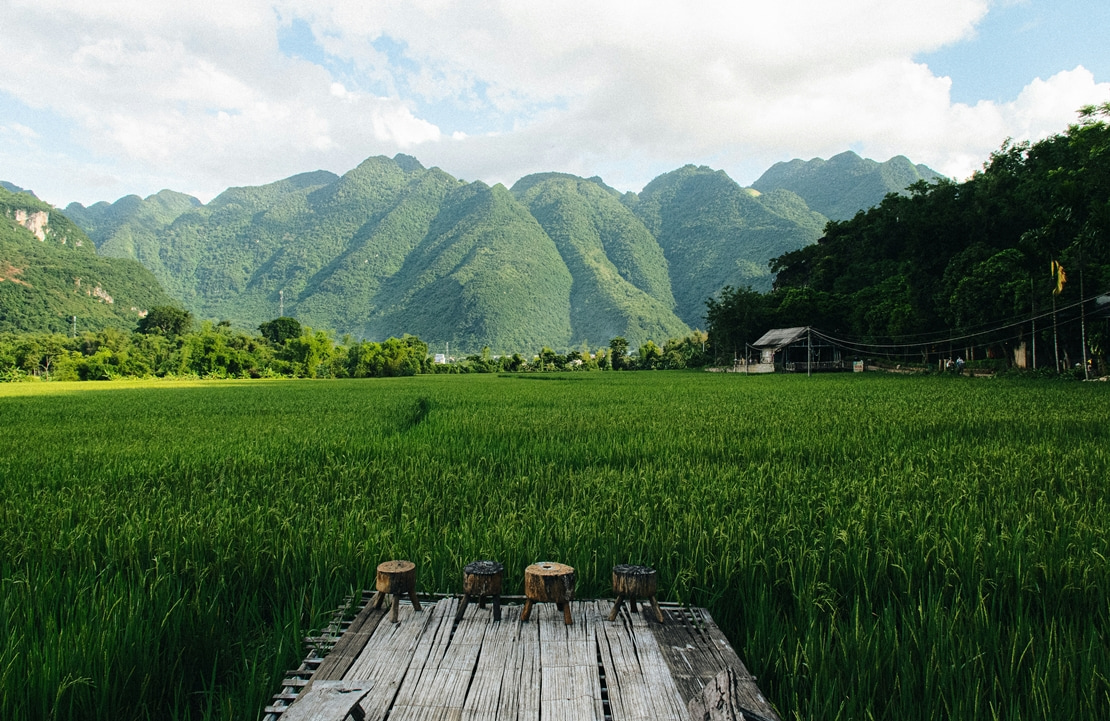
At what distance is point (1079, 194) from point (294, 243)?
573ft

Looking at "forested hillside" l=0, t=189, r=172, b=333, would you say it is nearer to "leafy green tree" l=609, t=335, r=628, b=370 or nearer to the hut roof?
"leafy green tree" l=609, t=335, r=628, b=370

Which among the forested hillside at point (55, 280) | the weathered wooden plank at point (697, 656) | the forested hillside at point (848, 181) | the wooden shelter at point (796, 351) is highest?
the forested hillside at point (848, 181)

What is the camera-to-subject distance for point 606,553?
2775mm

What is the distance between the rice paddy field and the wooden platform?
38 cm

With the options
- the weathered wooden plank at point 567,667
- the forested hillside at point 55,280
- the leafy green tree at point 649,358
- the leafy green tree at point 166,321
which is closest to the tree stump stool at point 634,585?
the weathered wooden plank at point 567,667

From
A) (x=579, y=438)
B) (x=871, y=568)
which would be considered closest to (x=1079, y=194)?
(x=579, y=438)

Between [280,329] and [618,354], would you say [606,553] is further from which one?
[280,329]

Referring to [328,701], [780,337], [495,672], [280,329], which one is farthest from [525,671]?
[280,329]

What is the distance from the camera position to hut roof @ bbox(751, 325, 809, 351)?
137 feet

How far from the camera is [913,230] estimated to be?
3994 centimetres

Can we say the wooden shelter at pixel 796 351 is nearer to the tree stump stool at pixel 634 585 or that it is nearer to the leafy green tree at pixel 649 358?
the leafy green tree at pixel 649 358

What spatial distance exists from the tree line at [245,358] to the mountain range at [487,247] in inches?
1680

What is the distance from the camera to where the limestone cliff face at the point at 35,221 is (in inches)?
4631

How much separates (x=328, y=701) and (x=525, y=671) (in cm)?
49
